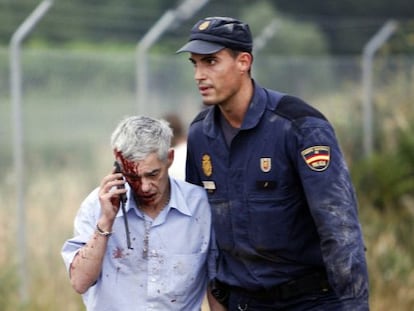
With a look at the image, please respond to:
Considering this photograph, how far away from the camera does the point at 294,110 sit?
5.16m

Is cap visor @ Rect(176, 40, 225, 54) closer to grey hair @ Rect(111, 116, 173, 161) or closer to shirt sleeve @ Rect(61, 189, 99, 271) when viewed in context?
grey hair @ Rect(111, 116, 173, 161)

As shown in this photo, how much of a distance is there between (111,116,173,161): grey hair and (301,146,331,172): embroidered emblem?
592mm

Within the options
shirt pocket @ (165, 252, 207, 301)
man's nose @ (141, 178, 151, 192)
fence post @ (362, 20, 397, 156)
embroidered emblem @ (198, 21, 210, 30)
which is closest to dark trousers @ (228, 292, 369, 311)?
shirt pocket @ (165, 252, 207, 301)

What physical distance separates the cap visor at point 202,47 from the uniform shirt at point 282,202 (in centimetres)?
30

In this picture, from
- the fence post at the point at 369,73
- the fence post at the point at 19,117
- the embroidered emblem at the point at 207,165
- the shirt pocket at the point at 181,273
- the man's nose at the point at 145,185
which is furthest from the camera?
the fence post at the point at 369,73

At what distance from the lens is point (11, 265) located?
8820 millimetres

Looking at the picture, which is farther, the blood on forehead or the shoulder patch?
the shoulder patch

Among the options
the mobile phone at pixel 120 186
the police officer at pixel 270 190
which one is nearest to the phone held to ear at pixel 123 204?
the mobile phone at pixel 120 186

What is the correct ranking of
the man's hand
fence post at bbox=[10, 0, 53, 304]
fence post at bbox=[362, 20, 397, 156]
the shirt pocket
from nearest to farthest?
the man's hand
the shirt pocket
fence post at bbox=[10, 0, 53, 304]
fence post at bbox=[362, 20, 397, 156]

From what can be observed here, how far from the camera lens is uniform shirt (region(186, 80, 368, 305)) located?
16.3ft

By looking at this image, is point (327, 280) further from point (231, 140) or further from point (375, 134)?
point (375, 134)

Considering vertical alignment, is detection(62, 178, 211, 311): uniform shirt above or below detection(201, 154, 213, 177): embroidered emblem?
below

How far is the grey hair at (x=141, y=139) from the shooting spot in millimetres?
4973

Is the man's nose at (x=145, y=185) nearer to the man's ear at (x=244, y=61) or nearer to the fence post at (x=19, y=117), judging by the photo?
the man's ear at (x=244, y=61)
